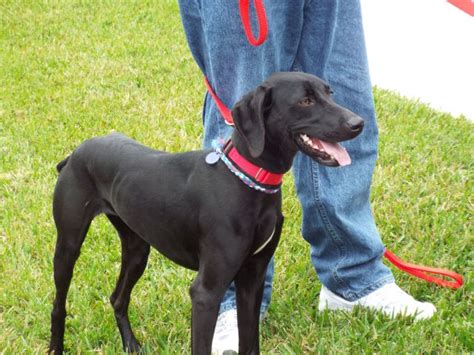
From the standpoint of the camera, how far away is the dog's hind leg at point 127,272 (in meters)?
3.07

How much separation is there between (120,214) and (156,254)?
3.81 feet

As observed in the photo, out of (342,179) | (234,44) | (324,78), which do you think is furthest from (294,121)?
(342,179)

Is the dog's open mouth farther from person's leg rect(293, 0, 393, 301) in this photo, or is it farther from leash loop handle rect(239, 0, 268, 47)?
person's leg rect(293, 0, 393, 301)

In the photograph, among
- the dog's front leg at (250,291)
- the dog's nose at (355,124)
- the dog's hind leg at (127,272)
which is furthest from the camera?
the dog's hind leg at (127,272)

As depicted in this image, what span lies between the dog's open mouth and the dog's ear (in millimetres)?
150

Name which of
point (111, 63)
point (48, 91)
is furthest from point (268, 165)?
point (111, 63)

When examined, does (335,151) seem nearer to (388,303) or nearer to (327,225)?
(327,225)

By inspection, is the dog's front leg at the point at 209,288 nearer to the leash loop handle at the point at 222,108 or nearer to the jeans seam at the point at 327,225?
the leash loop handle at the point at 222,108

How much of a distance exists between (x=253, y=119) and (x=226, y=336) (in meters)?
1.25

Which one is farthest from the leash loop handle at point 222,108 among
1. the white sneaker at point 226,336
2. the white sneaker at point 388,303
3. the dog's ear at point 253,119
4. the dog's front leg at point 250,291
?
the white sneaker at point 388,303

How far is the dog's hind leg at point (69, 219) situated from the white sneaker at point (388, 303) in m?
1.26

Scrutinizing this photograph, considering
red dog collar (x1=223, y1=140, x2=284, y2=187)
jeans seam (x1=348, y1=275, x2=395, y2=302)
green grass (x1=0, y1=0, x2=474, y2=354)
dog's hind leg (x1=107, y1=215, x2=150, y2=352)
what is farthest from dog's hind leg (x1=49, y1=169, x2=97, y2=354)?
jeans seam (x1=348, y1=275, x2=395, y2=302)

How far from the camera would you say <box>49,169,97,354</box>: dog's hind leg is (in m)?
2.80

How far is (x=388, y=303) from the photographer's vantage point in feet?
10.7
